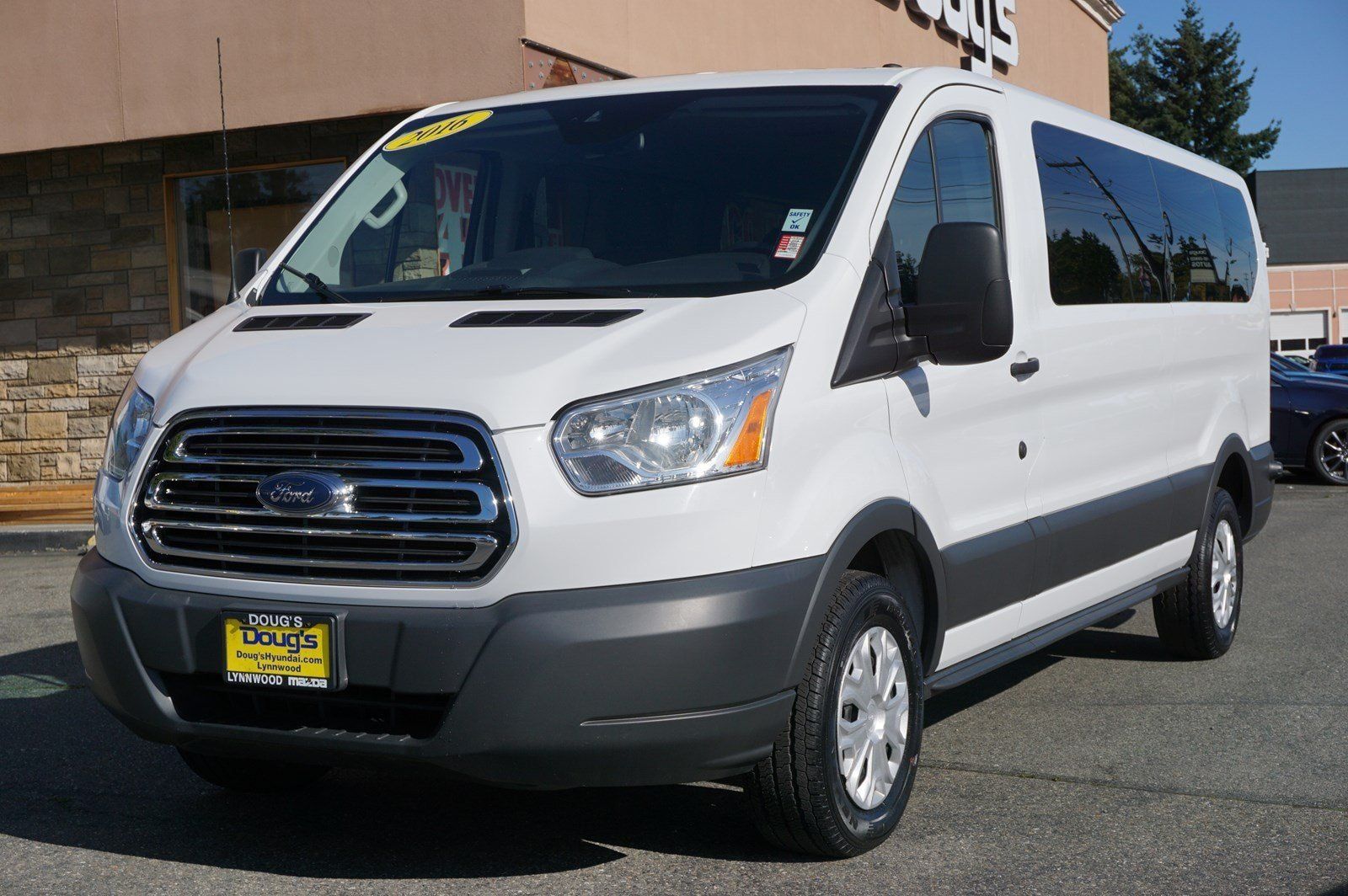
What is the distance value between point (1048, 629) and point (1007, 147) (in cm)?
165

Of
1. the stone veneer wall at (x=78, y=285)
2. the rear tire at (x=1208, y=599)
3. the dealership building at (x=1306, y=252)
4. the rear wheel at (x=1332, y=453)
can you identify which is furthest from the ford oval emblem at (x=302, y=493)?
the dealership building at (x=1306, y=252)

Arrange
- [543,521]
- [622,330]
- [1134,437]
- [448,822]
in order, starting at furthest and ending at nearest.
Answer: [1134,437]
[448,822]
[622,330]
[543,521]

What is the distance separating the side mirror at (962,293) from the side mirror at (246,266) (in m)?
2.28

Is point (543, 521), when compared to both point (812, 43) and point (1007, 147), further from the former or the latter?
point (812, 43)

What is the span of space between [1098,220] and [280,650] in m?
3.61

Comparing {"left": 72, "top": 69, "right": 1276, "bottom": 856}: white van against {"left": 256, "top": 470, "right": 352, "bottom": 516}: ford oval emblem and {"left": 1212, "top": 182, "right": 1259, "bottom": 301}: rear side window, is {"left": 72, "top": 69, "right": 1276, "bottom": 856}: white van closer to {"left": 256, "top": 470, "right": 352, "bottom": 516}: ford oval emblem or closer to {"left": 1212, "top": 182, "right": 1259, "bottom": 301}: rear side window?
{"left": 256, "top": 470, "right": 352, "bottom": 516}: ford oval emblem

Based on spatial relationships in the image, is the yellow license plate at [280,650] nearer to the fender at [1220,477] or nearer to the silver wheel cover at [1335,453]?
the fender at [1220,477]

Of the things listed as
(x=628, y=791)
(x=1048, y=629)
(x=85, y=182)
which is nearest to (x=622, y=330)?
(x=628, y=791)

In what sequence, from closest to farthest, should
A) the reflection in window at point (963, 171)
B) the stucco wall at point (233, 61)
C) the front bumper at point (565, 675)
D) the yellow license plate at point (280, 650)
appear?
the front bumper at point (565, 675) → the yellow license plate at point (280, 650) → the reflection in window at point (963, 171) → the stucco wall at point (233, 61)

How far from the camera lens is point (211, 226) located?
48.4 ft

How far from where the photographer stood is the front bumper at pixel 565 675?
3480 millimetres

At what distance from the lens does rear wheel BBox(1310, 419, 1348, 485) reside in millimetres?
16109

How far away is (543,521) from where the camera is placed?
3.47 metres

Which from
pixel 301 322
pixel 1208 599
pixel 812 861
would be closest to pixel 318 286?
pixel 301 322
